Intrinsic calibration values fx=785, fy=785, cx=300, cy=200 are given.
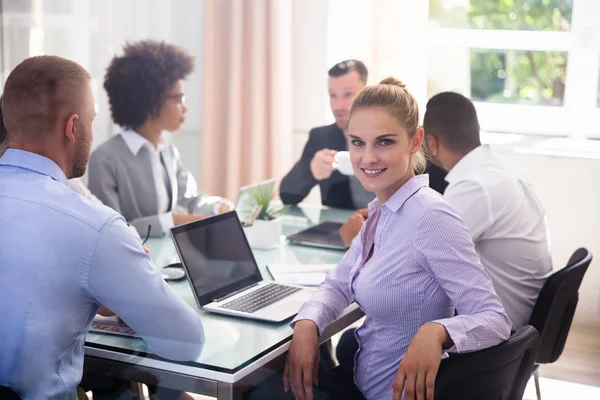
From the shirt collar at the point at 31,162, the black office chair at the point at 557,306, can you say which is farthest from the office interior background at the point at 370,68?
the shirt collar at the point at 31,162

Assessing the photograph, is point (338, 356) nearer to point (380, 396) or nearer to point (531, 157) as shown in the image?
point (380, 396)

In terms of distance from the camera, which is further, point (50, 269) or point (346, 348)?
point (346, 348)

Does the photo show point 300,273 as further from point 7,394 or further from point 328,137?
point 7,394

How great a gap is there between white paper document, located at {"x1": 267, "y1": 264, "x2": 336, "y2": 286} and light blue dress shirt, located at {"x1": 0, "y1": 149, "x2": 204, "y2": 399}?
59 cm

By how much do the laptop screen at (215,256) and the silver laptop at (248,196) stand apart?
16.1 inches

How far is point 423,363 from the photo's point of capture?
55.5 inches

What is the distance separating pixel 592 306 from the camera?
8.48 feet

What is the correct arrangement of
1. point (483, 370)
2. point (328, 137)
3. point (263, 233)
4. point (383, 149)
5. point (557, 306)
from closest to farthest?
1. point (483, 370)
2. point (383, 149)
3. point (557, 306)
4. point (263, 233)
5. point (328, 137)

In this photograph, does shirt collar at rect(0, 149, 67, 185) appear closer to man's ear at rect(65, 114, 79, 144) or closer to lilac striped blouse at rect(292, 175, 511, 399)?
man's ear at rect(65, 114, 79, 144)

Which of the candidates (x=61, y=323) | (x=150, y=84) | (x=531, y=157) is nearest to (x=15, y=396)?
(x=61, y=323)

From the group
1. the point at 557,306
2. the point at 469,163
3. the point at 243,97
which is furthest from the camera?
the point at 243,97

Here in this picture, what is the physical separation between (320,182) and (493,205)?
2.34 feet

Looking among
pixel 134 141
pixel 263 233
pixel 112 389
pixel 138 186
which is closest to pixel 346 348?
pixel 263 233

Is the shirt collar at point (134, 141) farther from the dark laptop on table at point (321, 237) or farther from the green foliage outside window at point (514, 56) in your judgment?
the green foliage outside window at point (514, 56)
